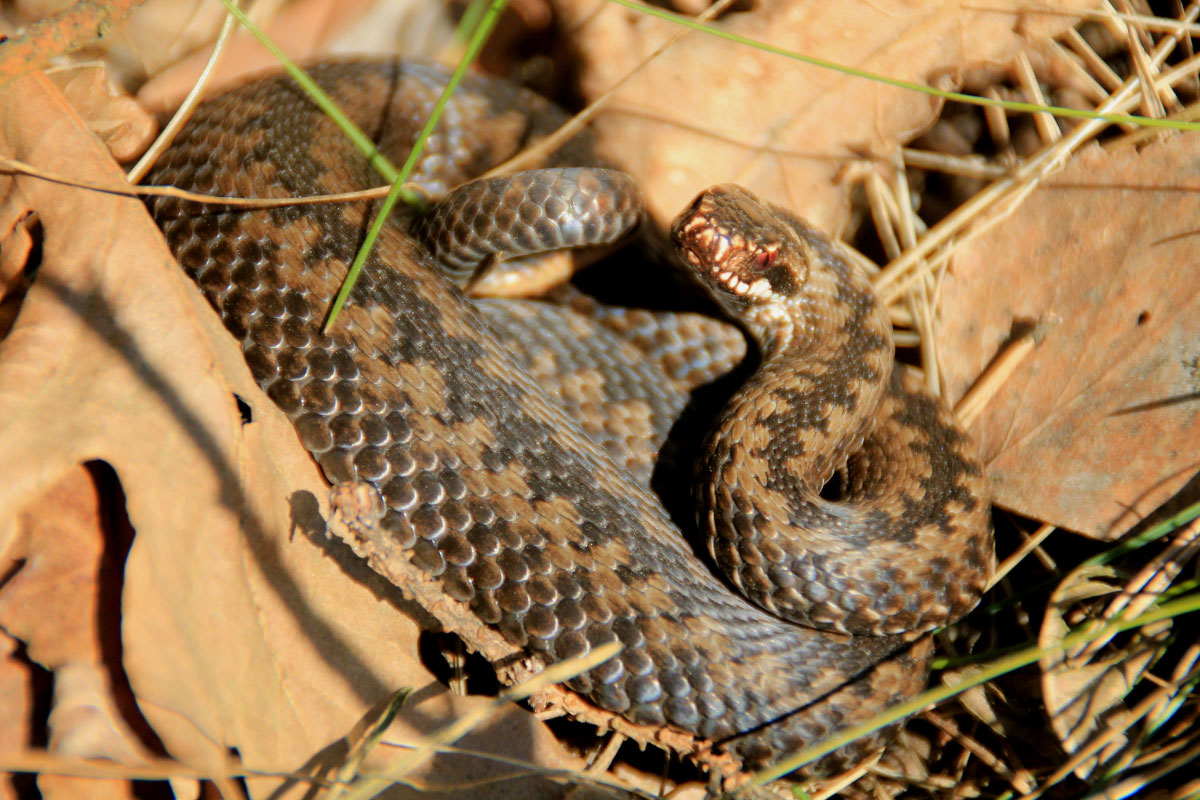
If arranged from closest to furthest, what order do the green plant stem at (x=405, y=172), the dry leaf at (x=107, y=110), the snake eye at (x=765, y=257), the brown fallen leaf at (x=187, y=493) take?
the brown fallen leaf at (x=187, y=493), the green plant stem at (x=405, y=172), the dry leaf at (x=107, y=110), the snake eye at (x=765, y=257)

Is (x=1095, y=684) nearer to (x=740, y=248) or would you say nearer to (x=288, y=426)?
(x=740, y=248)

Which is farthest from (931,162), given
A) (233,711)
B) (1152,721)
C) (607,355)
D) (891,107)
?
(233,711)

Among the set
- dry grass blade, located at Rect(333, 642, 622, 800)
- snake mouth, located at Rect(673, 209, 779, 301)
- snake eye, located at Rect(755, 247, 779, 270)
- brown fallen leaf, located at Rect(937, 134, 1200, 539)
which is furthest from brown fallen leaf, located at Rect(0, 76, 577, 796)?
brown fallen leaf, located at Rect(937, 134, 1200, 539)

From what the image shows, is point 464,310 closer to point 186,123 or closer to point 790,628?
point 186,123

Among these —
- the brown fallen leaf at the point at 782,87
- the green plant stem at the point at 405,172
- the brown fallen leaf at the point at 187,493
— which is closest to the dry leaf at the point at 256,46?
the brown fallen leaf at the point at 187,493

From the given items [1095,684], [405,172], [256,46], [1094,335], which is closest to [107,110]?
[256,46]

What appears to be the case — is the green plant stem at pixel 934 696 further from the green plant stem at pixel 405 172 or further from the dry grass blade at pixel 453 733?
the green plant stem at pixel 405 172
